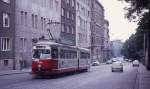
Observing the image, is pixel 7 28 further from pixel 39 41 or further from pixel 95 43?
pixel 95 43

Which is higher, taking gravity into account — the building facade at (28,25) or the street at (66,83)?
the building facade at (28,25)

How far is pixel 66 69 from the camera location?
37438mm

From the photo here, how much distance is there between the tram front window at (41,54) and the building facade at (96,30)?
7599 centimetres

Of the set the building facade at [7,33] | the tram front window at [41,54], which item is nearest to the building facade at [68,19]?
the building facade at [7,33]

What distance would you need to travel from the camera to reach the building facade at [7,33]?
51500mm

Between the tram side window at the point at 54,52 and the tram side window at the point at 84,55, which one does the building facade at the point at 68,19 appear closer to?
the tram side window at the point at 84,55

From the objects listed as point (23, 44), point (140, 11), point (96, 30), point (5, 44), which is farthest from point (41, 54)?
point (96, 30)

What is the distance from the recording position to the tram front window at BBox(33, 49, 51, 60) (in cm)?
3312

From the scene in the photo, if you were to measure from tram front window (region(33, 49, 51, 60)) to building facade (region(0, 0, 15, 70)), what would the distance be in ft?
60.4

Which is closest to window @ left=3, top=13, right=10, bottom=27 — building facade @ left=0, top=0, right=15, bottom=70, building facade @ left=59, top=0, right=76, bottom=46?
building facade @ left=0, top=0, right=15, bottom=70

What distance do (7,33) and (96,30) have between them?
69391 mm

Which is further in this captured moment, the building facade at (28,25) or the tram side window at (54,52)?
the building facade at (28,25)

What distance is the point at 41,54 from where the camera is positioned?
33.2 m

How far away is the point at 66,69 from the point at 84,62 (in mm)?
11233
